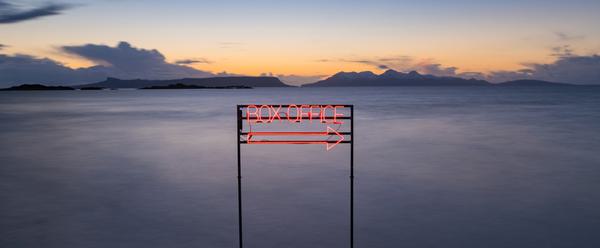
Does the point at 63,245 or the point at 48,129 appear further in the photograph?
the point at 48,129

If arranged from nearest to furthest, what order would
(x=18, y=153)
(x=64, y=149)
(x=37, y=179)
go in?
(x=37, y=179) → (x=18, y=153) → (x=64, y=149)

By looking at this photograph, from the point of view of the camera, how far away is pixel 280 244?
12.6 metres

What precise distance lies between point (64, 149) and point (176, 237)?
23.4 metres

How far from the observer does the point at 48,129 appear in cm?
4897

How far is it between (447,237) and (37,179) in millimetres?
17962

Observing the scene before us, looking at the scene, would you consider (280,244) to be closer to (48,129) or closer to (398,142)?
(398,142)

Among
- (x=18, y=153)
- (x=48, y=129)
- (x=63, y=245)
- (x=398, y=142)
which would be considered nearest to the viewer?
(x=63, y=245)

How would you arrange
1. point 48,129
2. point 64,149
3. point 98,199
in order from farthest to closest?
point 48,129, point 64,149, point 98,199

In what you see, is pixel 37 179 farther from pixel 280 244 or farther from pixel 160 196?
pixel 280 244

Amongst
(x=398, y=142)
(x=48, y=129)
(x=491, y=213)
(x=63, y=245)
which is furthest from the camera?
(x=48, y=129)

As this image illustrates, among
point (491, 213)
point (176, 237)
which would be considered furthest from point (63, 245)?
point (491, 213)

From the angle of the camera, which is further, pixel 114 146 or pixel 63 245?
pixel 114 146

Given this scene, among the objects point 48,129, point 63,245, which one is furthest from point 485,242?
point 48,129

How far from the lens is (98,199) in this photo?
16.9 meters
